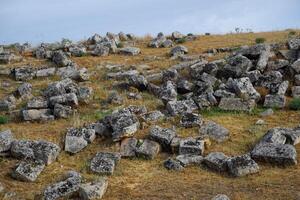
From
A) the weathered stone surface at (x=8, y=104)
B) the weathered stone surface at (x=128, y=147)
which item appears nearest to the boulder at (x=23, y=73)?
the weathered stone surface at (x=8, y=104)

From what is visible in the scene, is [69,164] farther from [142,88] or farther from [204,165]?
[142,88]

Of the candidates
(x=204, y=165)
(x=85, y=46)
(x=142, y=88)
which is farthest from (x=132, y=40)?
(x=204, y=165)

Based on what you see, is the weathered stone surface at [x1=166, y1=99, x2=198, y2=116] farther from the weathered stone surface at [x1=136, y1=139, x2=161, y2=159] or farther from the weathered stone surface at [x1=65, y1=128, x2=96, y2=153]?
the weathered stone surface at [x1=65, y1=128, x2=96, y2=153]

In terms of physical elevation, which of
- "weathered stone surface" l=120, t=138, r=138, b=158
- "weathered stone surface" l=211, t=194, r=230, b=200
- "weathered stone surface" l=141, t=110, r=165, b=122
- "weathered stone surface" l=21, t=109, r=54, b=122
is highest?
"weathered stone surface" l=141, t=110, r=165, b=122

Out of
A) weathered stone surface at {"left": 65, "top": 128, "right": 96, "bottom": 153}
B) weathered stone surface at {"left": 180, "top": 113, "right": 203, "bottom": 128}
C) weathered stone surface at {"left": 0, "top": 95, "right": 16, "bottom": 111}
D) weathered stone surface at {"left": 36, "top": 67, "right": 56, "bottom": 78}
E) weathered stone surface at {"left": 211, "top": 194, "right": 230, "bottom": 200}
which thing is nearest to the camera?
weathered stone surface at {"left": 211, "top": 194, "right": 230, "bottom": 200}

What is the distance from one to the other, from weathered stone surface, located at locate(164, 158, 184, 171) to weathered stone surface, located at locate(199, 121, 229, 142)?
1.73 m

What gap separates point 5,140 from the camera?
14.2 m

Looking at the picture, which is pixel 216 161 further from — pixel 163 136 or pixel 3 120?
pixel 3 120

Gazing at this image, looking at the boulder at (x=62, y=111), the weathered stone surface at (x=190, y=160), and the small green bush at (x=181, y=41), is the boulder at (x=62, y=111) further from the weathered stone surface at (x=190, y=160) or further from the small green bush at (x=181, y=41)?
the small green bush at (x=181, y=41)

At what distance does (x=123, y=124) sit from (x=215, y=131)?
2.34 m

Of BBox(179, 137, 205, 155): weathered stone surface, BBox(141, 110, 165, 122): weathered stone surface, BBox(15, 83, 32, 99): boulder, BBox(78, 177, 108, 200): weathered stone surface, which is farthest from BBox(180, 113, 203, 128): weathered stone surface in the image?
BBox(15, 83, 32, 99): boulder

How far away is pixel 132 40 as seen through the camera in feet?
96.4

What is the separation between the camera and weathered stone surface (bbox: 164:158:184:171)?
13.2 m

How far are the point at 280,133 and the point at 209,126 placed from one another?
1891 millimetres
